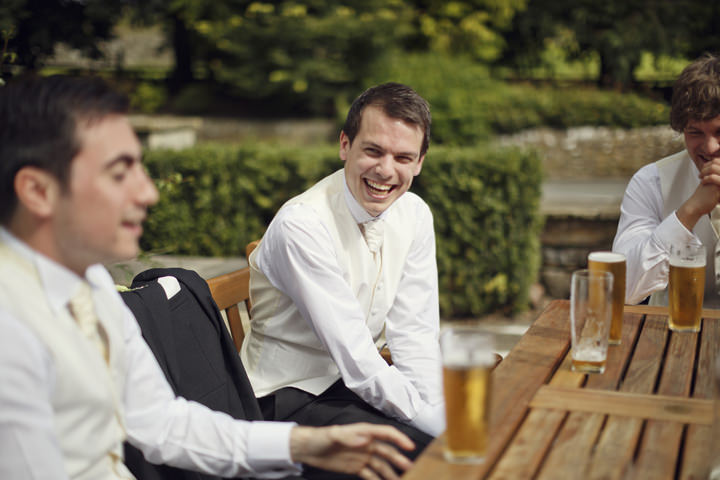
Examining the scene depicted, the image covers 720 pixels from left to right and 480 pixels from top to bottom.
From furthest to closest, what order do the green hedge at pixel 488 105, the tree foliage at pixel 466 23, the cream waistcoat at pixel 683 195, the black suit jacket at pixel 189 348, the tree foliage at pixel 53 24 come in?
1. the tree foliage at pixel 466 23
2. the green hedge at pixel 488 105
3. the tree foliage at pixel 53 24
4. the cream waistcoat at pixel 683 195
5. the black suit jacket at pixel 189 348

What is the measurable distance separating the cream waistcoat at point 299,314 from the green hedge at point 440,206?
312 cm

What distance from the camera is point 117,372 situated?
58.4 inches

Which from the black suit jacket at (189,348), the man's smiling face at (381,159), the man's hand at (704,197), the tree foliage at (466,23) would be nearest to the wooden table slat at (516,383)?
the man's hand at (704,197)

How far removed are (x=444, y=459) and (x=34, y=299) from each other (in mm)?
783

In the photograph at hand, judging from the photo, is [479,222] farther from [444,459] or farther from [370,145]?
[444,459]

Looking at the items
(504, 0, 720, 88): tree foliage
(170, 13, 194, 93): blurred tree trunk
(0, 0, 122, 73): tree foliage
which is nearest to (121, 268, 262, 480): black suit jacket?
(0, 0, 122, 73): tree foliage

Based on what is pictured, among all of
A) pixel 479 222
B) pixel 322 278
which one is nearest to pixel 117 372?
pixel 322 278

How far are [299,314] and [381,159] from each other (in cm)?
57

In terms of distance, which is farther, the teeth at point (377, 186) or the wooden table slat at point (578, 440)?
the teeth at point (377, 186)

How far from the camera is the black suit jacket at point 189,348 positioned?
1.91 m

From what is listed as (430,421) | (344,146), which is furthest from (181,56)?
(430,421)

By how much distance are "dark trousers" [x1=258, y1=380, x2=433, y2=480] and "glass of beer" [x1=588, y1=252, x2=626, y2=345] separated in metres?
0.64

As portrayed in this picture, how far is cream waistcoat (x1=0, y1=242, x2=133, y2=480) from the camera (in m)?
1.25

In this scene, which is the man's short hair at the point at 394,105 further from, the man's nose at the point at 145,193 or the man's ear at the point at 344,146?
the man's nose at the point at 145,193
